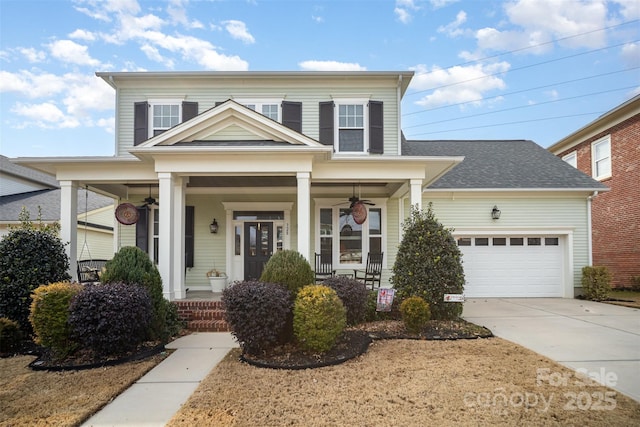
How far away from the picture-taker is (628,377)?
4379 mm

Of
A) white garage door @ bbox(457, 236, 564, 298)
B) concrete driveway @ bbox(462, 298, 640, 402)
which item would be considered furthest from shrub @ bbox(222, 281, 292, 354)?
white garage door @ bbox(457, 236, 564, 298)

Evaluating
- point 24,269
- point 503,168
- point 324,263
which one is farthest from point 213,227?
point 503,168

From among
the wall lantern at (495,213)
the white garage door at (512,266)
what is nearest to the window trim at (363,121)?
the white garage door at (512,266)

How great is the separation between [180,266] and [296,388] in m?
4.80

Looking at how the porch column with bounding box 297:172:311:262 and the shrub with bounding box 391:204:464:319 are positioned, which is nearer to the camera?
the shrub with bounding box 391:204:464:319

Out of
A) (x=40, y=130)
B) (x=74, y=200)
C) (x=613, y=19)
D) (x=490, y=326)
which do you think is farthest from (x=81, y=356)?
(x=613, y=19)

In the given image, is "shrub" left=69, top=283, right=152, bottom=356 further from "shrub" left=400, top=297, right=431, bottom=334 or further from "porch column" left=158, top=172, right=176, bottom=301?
"shrub" left=400, top=297, right=431, bottom=334

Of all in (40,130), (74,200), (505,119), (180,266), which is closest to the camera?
(180,266)

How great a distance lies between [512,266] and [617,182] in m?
6.37

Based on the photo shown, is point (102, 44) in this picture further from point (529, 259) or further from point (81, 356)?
point (529, 259)

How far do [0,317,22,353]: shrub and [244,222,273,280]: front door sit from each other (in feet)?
18.2

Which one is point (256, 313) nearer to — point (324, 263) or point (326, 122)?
point (324, 263)

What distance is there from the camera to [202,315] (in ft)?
25.4

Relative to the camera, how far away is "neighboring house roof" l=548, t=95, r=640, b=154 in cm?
1301
